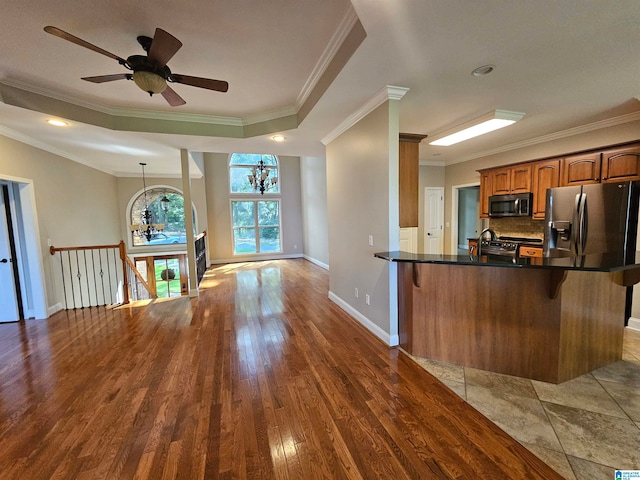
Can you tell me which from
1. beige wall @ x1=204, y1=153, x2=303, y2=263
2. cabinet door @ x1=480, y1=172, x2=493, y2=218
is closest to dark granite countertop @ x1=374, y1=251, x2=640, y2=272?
cabinet door @ x1=480, y1=172, x2=493, y2=218

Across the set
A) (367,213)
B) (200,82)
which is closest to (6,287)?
(200,82)

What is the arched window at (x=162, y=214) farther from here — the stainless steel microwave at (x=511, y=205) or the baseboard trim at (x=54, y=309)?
the stainless steel microwave at (x=511, y=205)

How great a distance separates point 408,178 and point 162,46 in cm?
258

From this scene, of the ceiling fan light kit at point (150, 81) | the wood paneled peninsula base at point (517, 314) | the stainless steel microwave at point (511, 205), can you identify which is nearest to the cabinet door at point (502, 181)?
the stainless steel microwave at point (511, 205)

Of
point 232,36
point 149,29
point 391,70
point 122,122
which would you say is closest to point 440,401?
point 391,70

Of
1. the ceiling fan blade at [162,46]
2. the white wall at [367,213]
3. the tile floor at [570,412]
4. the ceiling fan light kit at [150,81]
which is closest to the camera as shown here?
the tile floor at [570,412]

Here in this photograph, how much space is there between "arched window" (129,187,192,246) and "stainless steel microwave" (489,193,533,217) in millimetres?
7600

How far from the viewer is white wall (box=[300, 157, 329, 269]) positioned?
295 inches

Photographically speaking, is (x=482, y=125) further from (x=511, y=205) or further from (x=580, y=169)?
(x=511, y=205)

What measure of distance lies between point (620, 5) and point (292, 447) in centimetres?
325

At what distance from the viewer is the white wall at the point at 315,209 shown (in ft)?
24.5

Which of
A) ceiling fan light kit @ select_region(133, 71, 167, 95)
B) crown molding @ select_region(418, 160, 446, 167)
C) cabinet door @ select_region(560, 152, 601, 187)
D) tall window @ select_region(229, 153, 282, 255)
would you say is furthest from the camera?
tall window @ select_region(229, 153, 282, 255)

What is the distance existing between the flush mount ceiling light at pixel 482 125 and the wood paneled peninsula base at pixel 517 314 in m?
1.98

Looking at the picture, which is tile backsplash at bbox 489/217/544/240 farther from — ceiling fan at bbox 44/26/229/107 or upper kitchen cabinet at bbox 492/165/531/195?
ceiling fan at bbox 44/26/229/107
